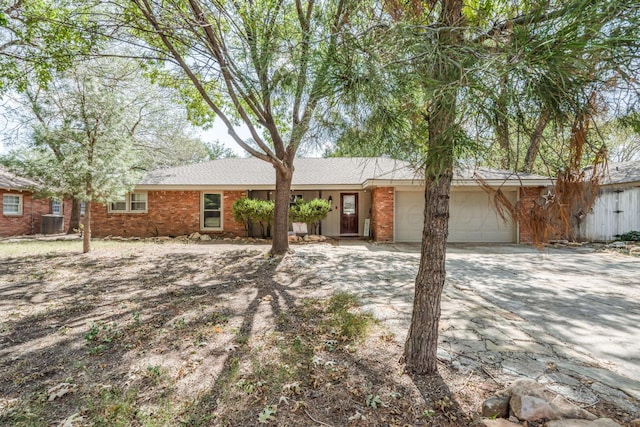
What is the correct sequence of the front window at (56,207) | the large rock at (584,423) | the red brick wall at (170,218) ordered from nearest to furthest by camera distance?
the large rock at (584,423) → the red brick wall at (170,218) → the front window at (56,207)

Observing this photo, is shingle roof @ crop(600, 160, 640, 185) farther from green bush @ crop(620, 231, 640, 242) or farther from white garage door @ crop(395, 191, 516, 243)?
white garage door @ crop(395, 191, 516, 243)

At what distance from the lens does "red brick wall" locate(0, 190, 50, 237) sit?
1447 centimetres

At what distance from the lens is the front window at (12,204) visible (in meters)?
14.5

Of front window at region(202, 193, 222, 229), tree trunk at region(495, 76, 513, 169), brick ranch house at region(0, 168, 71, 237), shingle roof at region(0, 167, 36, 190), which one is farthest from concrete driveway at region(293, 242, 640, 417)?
brick ranch house at region(0, 168, 71, 237)

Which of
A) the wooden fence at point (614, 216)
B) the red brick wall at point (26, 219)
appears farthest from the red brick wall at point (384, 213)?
the red brick wall at point (26, 219)

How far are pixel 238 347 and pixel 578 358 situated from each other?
3.32m

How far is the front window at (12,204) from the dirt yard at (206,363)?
1287 cm

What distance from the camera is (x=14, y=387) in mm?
2607

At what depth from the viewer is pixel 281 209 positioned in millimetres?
8672

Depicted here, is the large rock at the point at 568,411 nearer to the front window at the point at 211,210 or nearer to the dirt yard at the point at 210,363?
the dirt yard at the point at 210,363

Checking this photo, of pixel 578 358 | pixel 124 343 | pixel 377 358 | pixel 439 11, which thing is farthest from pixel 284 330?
pixel 439 11

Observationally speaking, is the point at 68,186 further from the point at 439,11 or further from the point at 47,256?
the point at 439,11

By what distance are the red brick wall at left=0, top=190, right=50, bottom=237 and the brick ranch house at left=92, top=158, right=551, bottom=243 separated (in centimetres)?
484

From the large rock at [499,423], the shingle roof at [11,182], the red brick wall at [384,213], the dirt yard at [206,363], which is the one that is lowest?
the dirt yard at [206,363]
